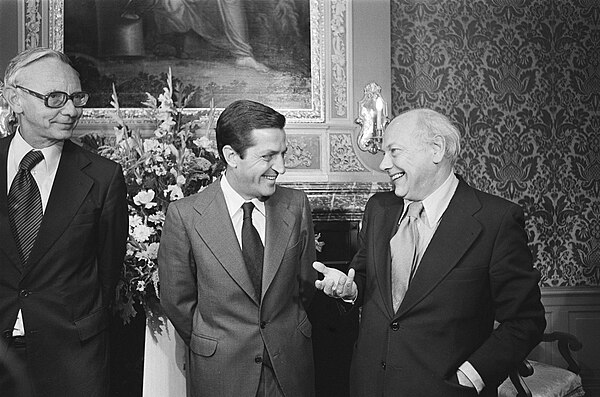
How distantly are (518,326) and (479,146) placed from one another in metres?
2.99

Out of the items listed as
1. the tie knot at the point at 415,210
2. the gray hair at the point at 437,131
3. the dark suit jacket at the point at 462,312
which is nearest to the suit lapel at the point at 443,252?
the dark suit jacket at the point at 462,312

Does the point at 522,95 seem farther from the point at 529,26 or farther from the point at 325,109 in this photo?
the point at 325,109

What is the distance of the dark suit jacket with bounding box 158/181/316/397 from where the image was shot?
8.96ft

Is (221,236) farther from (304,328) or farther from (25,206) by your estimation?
(25,206)

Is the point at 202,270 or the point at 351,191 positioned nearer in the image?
the point at 202,270

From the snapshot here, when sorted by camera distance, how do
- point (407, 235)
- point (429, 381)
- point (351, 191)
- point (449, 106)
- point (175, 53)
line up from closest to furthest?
point (429, 381) < point (407, 235) < point (351, 191) < point (175, 53) < point (449, 106)

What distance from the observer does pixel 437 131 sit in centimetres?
273

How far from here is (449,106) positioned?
17.5 feet

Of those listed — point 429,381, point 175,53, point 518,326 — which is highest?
point 175,53

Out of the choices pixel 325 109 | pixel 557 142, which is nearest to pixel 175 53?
pixel 325 109

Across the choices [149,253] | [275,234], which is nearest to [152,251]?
[149,253]

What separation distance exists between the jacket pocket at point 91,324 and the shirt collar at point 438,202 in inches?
52.7

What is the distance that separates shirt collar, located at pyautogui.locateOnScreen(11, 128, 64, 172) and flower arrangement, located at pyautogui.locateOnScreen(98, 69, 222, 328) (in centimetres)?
60

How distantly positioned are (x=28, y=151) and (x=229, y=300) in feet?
3.28
